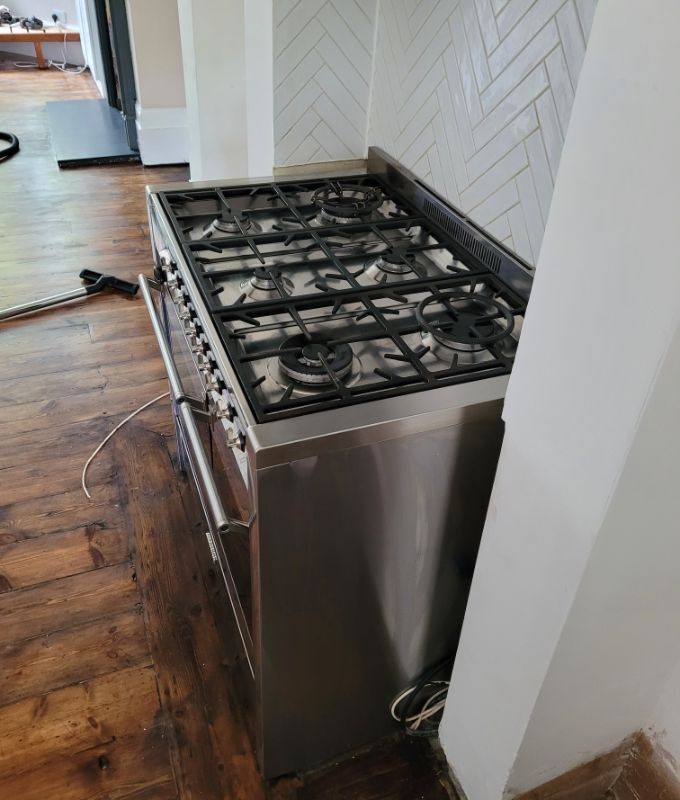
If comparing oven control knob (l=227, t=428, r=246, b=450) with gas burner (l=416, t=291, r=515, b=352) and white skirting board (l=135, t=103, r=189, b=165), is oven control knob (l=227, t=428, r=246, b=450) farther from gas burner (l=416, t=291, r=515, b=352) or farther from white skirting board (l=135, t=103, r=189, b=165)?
white skirting board (l=135, t=103, r=189, b=165)

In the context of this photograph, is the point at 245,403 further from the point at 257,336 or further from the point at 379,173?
the point at 379,173

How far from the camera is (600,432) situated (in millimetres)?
763

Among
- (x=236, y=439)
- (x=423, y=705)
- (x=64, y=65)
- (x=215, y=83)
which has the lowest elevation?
(x=64, y=65)

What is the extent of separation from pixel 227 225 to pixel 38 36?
5.55 m

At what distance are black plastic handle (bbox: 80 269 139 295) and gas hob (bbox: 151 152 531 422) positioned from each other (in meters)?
1.39

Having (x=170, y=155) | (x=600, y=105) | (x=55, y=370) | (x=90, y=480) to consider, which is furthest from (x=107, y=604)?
(x=170, y=155)

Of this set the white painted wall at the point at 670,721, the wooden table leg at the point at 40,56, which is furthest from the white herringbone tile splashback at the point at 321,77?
the wooden table leg at the point at 40,56

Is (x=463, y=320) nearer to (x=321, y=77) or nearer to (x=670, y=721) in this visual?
(x=670, y=721)

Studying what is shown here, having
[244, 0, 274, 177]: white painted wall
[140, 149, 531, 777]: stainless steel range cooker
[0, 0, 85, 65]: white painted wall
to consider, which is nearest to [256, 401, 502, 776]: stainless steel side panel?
[140, 149, 531, 777]: stainless steel range cooker

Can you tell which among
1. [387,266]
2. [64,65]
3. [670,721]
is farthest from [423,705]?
[64,65]

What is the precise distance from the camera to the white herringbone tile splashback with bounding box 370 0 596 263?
119cm

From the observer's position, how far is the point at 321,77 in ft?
5.64

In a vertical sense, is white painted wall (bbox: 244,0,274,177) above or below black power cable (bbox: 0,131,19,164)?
above

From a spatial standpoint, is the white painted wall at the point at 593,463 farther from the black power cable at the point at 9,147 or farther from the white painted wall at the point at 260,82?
the black power cable at the point at 9,147
